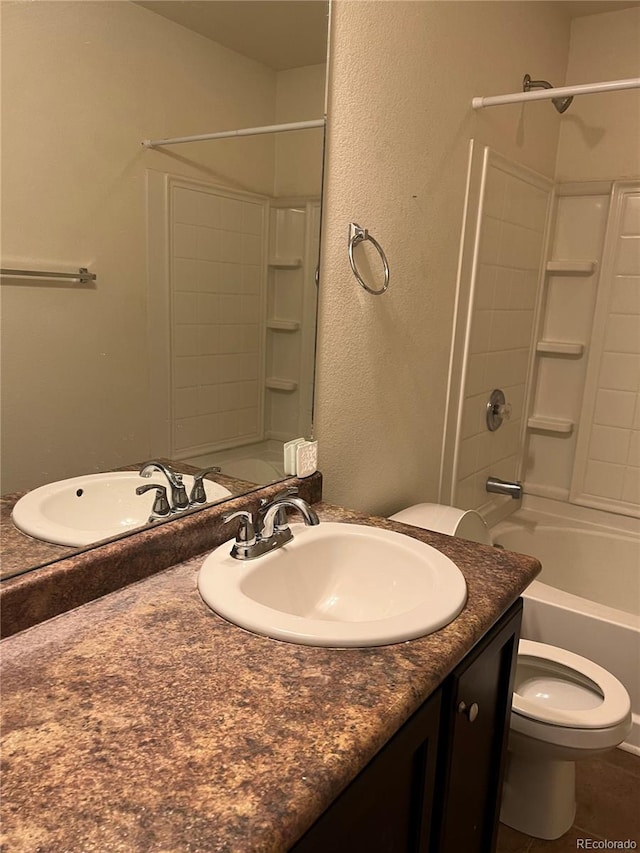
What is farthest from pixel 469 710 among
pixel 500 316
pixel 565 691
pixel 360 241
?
pixel 500 316

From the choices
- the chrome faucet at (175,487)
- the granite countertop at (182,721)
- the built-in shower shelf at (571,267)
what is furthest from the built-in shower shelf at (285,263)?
the built-in shower shelf at (571,267)

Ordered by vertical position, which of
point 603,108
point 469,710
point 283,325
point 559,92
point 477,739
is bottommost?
point 477,739

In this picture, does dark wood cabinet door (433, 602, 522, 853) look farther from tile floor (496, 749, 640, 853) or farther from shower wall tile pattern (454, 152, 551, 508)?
shower wall tile pattern (454, 152, 551, 508)

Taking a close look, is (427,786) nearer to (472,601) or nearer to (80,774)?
(472,601)

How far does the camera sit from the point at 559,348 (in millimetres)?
2896

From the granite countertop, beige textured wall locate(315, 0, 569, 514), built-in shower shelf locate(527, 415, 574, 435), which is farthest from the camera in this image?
built-in shower shelf locate(527, 415, 574, 435)

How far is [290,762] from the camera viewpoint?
0.71 meters

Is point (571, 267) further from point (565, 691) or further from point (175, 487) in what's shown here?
point (175, 487)

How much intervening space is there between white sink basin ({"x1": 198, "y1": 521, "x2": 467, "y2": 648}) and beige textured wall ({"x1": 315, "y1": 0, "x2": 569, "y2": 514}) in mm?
364

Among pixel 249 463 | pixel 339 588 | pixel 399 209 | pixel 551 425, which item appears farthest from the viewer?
pixel 551 425

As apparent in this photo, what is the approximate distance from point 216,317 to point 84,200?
40 centimetres

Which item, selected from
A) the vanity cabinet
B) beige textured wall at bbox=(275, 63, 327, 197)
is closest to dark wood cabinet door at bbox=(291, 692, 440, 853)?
the vanity cabinet

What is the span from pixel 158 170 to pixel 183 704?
0.82 metres

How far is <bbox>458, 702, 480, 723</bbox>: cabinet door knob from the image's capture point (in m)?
1.09
